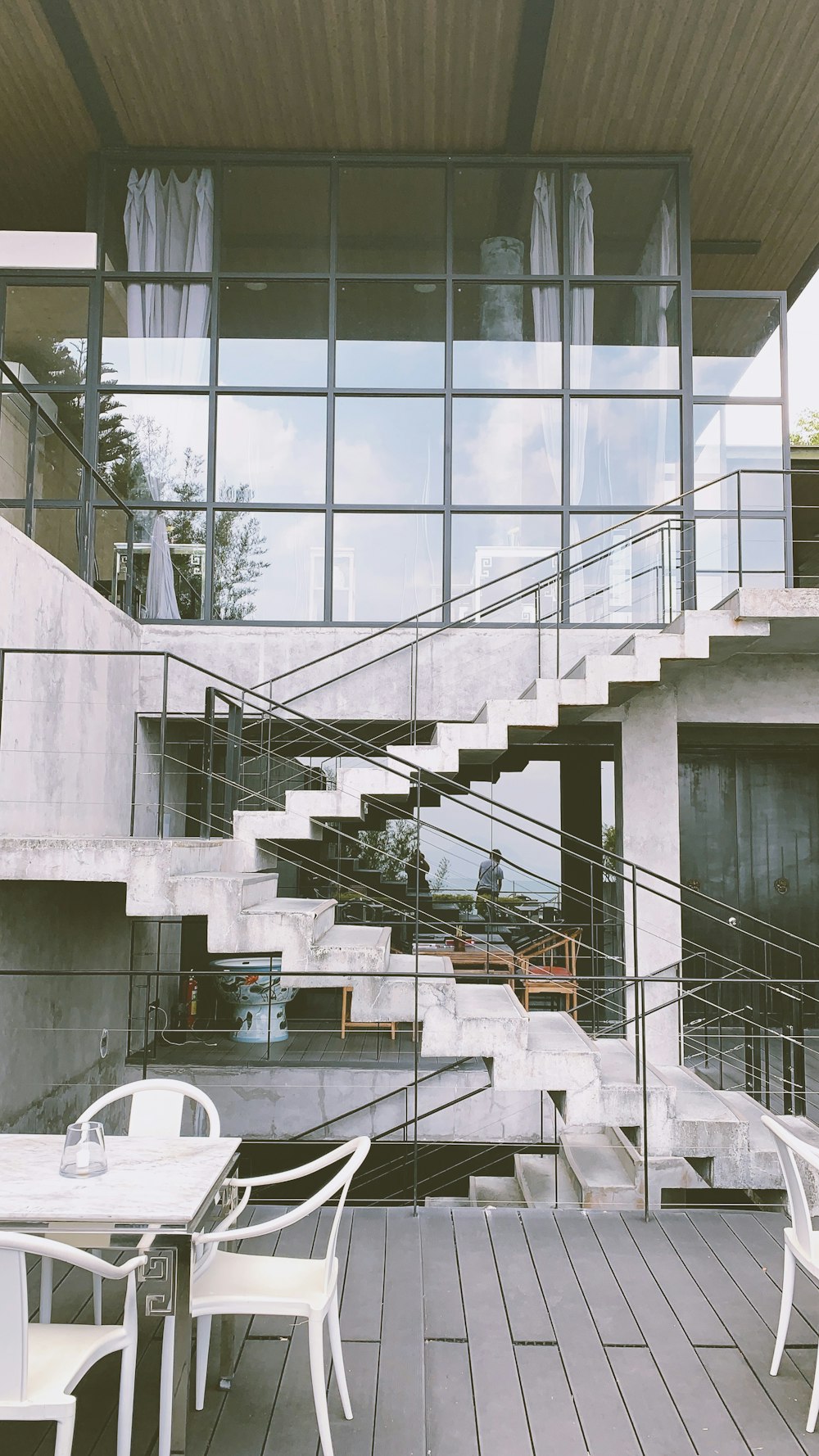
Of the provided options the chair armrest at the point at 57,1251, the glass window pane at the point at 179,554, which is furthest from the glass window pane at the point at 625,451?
the chair armrest at the point at 57,1251

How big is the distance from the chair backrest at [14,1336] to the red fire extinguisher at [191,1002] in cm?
706

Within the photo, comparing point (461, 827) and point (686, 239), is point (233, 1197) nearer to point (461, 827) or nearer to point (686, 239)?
point (461, 827)

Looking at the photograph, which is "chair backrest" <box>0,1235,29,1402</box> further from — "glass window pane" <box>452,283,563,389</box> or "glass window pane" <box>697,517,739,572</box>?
"glass window pane" <box>452,283,563,389</box>

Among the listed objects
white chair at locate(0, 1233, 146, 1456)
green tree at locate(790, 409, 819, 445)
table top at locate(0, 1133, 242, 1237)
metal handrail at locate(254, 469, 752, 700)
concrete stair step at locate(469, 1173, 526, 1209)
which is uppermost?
green tree at locate(790, 409, 819, 445)

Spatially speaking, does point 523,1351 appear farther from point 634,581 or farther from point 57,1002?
point 634,581

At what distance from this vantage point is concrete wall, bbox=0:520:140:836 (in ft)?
21.0

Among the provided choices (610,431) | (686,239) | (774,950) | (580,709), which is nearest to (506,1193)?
(580,709)

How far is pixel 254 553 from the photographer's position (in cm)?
905

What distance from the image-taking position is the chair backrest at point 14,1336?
7.73 ft

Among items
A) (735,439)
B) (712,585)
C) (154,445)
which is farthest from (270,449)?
(735,439)

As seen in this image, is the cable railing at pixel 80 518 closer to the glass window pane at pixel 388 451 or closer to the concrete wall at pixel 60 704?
the concrete wall at pixel 60 704

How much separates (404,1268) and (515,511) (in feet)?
21.2

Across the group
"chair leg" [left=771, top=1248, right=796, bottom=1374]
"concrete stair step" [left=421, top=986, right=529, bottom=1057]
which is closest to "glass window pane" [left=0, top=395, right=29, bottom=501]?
"concrete stair step" [left=421, top=986, right=529, bottom=1057]

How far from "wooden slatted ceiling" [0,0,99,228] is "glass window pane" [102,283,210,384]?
1.31m
